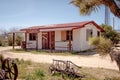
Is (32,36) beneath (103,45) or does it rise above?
above

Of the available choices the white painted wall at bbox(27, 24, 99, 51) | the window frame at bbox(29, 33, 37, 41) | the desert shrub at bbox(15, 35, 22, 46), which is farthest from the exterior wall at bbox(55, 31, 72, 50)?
the desert shrub at bbox(15, 35, 22, 46)

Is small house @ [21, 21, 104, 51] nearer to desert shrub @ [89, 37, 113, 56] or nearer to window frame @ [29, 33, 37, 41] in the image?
window frame @ [29, 33, 37, 41]

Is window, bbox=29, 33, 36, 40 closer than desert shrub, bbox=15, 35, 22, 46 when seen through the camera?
Yes

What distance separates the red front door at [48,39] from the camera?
28867 mm

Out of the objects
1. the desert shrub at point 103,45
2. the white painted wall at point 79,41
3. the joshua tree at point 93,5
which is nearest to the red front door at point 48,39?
the white painted wall at point 79,41

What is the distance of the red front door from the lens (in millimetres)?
28867

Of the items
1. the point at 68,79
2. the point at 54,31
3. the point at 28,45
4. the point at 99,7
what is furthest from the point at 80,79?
the point at 28,45

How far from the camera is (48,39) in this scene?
2950cm

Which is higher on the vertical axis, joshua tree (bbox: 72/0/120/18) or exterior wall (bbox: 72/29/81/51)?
joshua tree (bbox: 72/0/120/18)

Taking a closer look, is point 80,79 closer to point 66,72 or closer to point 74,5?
point 66,72

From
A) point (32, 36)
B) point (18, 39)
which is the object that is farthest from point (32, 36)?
point (18, 39)

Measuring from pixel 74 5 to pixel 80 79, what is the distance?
9.56 ft

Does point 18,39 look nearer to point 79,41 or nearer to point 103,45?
point 79,41

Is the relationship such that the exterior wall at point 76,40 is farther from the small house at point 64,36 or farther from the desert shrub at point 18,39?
the desert shrub at point 18,39
